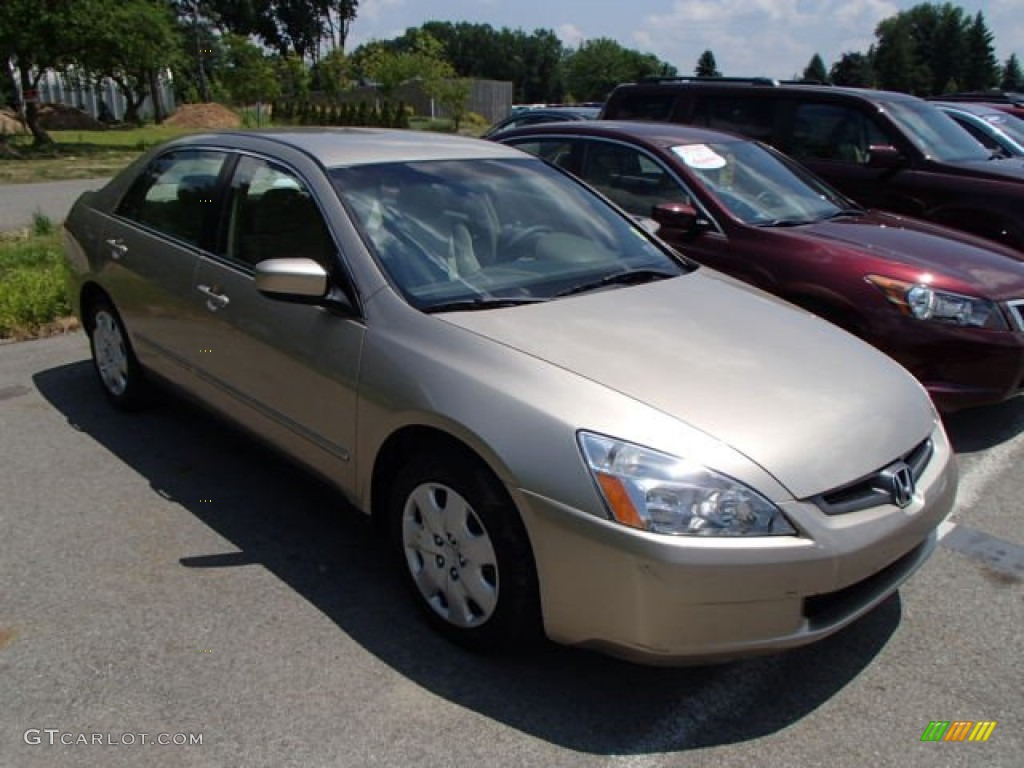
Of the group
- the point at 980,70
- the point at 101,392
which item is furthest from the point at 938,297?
the point at 980,70

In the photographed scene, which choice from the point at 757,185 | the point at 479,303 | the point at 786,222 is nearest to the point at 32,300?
the point at 479,303

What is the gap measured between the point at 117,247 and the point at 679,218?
3163mm

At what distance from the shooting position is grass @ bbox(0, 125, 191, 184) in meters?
19.1

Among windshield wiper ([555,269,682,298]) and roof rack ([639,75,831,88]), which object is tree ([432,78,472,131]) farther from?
windshield wiper ([555,269,682,298])

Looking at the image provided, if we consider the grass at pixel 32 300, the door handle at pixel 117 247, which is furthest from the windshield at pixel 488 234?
the grass at pixel 32 300

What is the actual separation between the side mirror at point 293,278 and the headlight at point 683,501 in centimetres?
127

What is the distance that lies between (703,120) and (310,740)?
700 centimetres

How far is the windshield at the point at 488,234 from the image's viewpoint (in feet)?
10.3

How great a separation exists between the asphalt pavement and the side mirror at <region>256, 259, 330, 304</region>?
8908mm

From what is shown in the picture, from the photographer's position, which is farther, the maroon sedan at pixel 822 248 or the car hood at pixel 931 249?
the car hood at pixel 931 249

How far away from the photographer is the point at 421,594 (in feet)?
9.61

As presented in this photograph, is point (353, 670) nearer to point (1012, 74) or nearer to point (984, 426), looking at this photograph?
point (984, 426)

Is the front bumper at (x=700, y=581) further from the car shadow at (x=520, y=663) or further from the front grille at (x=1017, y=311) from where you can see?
the front grille at (x=1017, y=311)

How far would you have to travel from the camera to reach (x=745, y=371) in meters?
2.76
